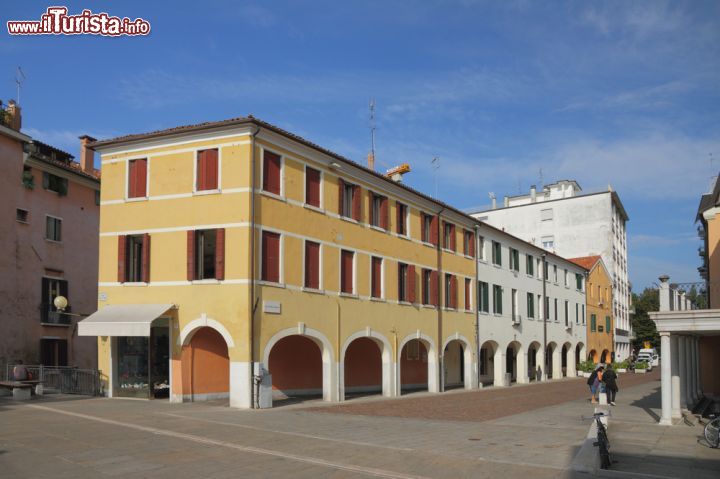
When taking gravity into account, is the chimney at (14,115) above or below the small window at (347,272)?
above

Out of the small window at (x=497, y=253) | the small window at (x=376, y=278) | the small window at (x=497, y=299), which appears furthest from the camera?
the small window at (x=497, y=253)

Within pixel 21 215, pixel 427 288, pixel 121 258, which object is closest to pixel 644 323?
pixel 427 288

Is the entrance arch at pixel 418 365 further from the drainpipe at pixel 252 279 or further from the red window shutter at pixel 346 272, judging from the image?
the drainpipe at pixel 252 279

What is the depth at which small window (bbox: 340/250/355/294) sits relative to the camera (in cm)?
2800

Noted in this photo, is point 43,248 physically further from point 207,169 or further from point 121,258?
point 207,169

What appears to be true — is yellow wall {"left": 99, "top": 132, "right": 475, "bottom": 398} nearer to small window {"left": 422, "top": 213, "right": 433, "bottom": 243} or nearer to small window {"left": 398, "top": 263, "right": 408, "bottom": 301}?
small window {"left": 398, "top": 263, "right": 408, "bottom": 301}

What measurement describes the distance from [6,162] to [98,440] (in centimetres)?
1929

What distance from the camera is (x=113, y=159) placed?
25.7m

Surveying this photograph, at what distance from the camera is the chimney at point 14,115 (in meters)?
32.1

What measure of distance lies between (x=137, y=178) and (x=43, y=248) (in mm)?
9302

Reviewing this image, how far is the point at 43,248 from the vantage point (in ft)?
104

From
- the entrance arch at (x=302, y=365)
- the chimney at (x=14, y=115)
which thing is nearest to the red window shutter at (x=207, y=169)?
the entrance arch at (x=302, y=365)

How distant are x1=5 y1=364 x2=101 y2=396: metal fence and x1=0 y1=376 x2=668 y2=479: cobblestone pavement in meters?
2.15

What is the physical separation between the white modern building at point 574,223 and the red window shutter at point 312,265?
50599 mm
